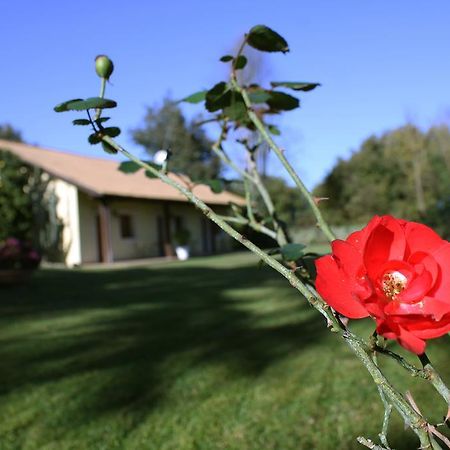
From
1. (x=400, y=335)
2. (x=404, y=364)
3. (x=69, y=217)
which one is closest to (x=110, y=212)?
(x=69, y=217)

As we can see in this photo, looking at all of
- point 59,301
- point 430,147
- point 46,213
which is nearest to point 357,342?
point 59,301

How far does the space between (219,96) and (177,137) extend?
35740 mm

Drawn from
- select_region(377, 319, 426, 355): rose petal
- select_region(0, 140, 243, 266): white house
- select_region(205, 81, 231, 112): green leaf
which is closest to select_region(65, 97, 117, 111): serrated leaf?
select_region(205, 81, 231, 112): green leaf

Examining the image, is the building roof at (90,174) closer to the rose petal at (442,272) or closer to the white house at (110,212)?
the white house at (110,212)

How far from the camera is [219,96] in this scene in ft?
3.53

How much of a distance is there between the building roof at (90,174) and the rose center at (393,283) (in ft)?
54.5

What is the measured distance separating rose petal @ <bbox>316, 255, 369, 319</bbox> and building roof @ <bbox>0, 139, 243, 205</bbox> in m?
16.6

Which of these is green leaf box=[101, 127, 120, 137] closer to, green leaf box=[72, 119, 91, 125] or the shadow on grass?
green leaf box=[72, 119, 91, 125]

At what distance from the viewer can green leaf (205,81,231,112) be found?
1072mm

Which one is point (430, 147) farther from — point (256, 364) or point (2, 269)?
point (256, 364)

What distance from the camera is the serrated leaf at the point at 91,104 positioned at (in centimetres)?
78

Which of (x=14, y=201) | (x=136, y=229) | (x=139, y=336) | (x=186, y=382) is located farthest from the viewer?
(x=136, y=229)

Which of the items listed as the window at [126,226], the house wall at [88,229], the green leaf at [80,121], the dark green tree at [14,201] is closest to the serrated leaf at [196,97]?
the green leaf at [80,121]

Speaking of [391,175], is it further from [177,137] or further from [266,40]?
[266,40]
